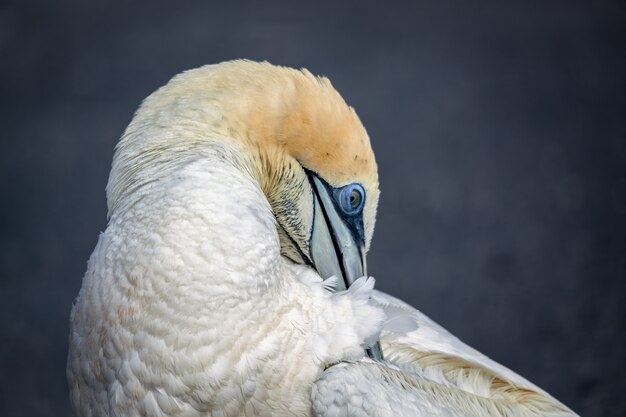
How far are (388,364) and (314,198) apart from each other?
0.51 m

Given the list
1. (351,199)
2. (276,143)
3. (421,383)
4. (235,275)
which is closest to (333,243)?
(351,199)

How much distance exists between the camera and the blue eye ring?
2.65 m

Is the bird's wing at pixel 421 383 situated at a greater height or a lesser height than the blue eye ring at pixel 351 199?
lesser

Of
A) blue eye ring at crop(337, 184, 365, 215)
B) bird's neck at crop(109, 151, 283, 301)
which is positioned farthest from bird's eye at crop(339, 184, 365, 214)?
bird's neck at crop(109, 151, 283, 301)

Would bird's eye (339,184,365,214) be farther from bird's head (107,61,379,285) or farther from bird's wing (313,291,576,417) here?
bird's wing (313,291,576,417)

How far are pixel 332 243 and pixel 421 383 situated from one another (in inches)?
19.3

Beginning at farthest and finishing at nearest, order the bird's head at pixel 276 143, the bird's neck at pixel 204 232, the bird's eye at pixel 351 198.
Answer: the bird's eye at pixel 351 198 < the bird's head at pixel 276 143 < the bird's neck at pixel 204 232

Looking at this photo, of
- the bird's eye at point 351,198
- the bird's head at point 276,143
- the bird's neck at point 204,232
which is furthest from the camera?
the bird's eye at point 351,198

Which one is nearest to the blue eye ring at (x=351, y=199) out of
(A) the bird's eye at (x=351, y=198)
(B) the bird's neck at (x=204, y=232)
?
(A) the bird's eye at (x=351, y=198)

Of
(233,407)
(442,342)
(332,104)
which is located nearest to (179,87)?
(332,104)

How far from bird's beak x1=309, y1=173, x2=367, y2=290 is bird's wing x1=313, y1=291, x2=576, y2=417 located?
0.27 meters

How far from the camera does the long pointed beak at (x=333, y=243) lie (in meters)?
2.68

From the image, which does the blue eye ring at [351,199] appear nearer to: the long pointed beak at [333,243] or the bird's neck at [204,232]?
the long pointed beak at [333,243]

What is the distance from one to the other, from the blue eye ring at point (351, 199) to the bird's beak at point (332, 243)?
0.10 feet
